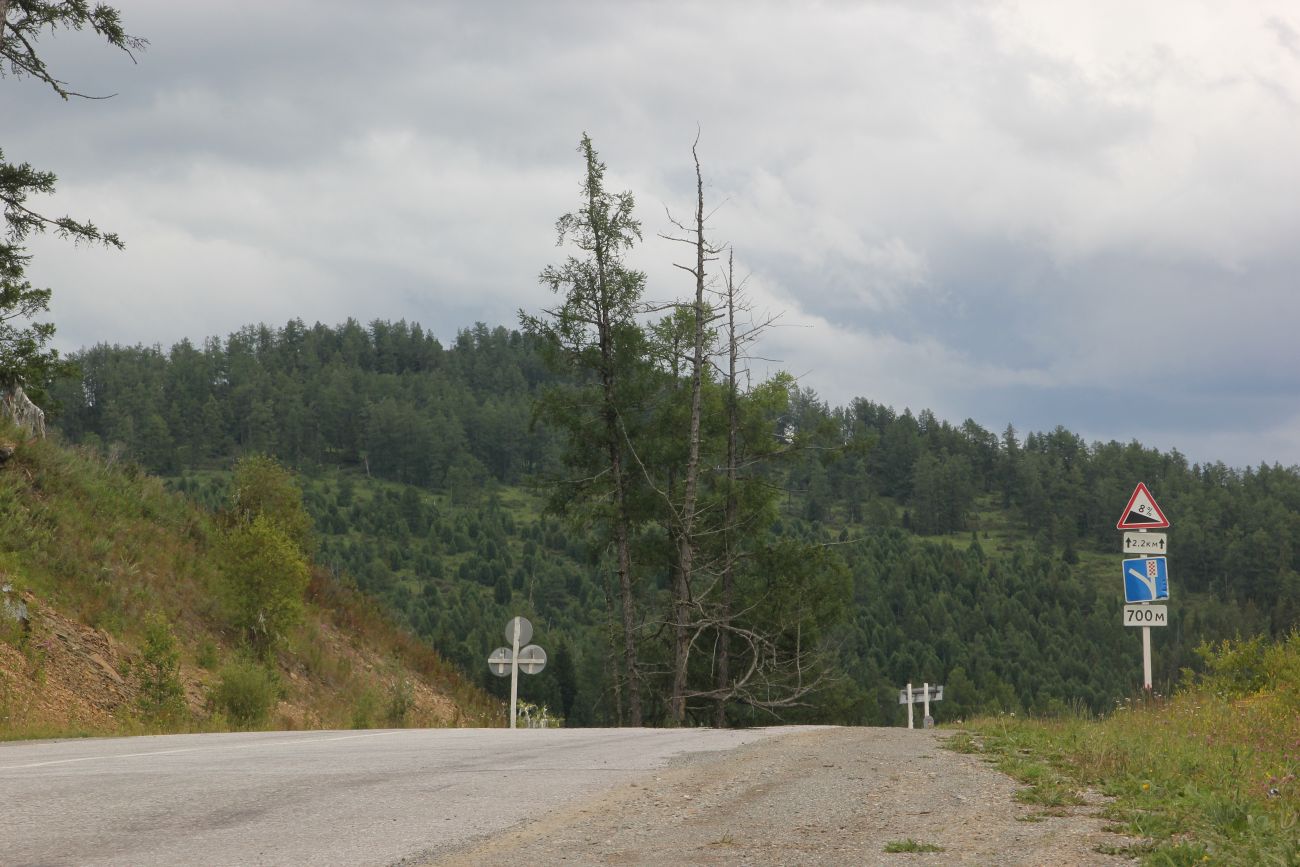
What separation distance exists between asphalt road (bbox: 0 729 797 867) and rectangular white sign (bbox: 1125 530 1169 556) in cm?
923

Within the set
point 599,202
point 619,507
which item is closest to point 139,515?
point 619,507

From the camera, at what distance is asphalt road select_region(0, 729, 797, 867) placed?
19.2 ft

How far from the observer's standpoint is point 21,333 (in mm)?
25297

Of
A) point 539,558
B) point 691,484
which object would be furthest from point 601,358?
point 539,558

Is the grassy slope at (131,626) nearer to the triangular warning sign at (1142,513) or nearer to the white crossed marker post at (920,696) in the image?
the triangular warning sign at (1142,513)

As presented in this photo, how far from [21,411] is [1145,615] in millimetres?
22841

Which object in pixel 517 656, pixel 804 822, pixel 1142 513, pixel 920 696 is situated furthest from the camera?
pixel 920 696

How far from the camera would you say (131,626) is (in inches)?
834

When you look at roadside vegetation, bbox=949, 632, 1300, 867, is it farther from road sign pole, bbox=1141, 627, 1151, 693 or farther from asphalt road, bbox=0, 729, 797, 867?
asphalt road, bbox=0, 729, 797, 867

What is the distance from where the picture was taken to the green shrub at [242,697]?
18875mm

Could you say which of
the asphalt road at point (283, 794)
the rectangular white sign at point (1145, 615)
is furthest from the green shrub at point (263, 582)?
the rectangular white sign at point (1145, 615)

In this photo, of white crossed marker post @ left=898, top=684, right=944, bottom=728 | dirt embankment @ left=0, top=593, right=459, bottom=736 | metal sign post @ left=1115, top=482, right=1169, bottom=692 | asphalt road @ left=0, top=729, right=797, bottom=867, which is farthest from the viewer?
white crossed marker post @ left=898, top=684, right=944, bottom=728

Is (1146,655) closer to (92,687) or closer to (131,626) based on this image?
(92,687)

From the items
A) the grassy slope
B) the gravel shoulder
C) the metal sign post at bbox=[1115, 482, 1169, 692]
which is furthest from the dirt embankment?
the metal sign post at bbox=[1115, 482, 1169, 692]
